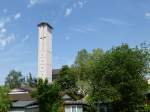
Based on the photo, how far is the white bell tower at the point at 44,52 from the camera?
282 feet

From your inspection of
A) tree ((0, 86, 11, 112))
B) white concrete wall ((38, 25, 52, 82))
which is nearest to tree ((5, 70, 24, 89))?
white concrete wall ((38, 25, 52, 82))

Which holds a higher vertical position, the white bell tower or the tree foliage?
the white bell tower

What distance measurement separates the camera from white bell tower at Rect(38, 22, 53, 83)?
3388 inches

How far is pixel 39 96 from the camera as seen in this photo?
166 ft

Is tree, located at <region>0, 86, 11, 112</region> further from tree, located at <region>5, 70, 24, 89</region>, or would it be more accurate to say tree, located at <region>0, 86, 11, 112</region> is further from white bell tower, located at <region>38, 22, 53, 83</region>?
tree, located at <region>5, 70, 24, 89</region>

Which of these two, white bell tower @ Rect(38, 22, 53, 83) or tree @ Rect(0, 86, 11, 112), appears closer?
tree @ Rect(0, 86, 11, 112)

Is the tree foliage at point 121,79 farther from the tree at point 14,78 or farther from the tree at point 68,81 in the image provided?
the tree at point 14,78

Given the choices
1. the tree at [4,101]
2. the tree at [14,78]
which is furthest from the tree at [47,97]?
the tree at [14,78]

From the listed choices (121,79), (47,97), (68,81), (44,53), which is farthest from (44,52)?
(121,79)

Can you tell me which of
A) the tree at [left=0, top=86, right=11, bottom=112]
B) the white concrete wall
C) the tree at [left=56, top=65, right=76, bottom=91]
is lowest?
the tree at [left=0, top=86, right=11, bottom=112]

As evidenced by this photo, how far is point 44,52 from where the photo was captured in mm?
86562

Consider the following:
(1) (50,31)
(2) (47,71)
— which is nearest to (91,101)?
(2) (47,71)

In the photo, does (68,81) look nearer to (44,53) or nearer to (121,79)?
(44,53)

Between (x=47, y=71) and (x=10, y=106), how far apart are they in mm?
33903
